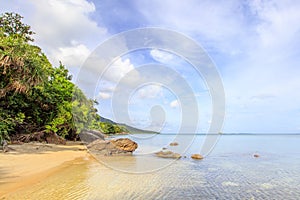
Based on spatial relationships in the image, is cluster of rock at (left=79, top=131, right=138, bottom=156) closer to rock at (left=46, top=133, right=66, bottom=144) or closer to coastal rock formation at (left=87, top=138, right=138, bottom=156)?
coastal rock formation at (left=87, top=138, right=138, bottom=156)

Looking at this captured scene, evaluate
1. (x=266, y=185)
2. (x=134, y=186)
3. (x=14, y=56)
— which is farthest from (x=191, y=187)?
(x=14, y=56)

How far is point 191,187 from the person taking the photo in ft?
31.2

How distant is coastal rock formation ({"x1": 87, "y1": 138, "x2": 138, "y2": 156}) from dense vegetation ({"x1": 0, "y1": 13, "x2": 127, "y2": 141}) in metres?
3.84

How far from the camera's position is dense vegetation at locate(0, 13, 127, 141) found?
8.41 meters

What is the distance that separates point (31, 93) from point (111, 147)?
9.69 m

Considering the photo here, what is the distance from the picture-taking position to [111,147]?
20.5 meters

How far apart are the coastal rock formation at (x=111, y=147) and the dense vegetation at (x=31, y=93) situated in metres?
3.84

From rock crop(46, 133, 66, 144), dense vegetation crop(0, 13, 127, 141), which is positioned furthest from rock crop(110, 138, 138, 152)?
rock crop(46, 133, 66, 144)

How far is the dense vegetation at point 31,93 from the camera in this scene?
8406 millimetres

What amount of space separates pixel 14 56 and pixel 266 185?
11980 mm

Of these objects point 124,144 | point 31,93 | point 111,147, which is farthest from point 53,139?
point 31,93

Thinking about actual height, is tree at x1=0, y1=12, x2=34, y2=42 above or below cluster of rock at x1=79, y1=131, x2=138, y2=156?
above

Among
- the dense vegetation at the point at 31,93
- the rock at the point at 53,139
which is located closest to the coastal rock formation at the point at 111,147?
the dense vegetation at the point at 31,93

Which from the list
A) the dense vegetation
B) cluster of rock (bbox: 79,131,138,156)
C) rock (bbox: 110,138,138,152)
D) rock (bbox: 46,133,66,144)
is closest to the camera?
the dense vegetation
